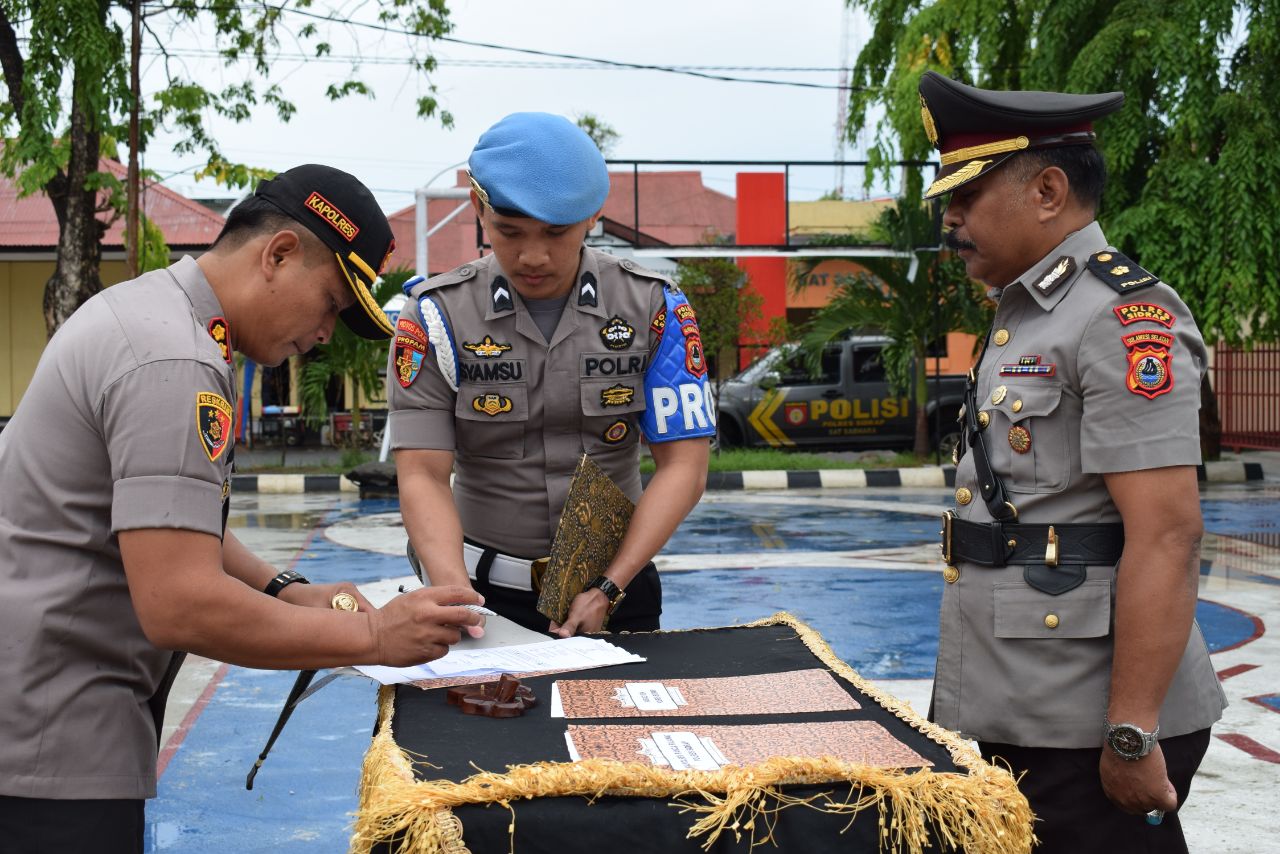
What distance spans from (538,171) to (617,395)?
49cm

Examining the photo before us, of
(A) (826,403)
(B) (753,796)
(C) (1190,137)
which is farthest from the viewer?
(A) (826,403)

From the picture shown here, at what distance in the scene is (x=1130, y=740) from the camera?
1.88m

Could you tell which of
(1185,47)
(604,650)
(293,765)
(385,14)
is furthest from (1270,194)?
(604,650)

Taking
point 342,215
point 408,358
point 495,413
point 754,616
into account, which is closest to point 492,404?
point 495,413

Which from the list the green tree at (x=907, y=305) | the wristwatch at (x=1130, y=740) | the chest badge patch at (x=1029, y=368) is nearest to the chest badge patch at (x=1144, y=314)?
the chest badge patch at (x=1029, y=368)

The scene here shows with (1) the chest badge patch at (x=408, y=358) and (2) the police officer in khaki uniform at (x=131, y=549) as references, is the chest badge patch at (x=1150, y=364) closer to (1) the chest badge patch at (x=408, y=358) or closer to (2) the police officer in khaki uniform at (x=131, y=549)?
(2) the police officer in khaki uniform at (x=131, y=549)

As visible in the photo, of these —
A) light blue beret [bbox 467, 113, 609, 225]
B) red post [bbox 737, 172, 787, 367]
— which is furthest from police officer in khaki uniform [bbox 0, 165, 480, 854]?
red post [bbox 737, 172, 787, 367]

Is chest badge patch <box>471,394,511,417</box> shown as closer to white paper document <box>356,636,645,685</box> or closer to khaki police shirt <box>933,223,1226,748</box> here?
white paper document <box>356,636,645,685</box>

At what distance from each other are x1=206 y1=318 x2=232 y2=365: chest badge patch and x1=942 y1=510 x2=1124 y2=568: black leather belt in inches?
46.8

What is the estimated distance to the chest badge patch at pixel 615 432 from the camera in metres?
2.57

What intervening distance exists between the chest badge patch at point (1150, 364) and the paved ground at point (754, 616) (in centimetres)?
202

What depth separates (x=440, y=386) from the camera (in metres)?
2.52

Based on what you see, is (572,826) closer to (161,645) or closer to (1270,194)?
(161,645)

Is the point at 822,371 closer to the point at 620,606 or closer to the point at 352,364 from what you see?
the point at 352,364
